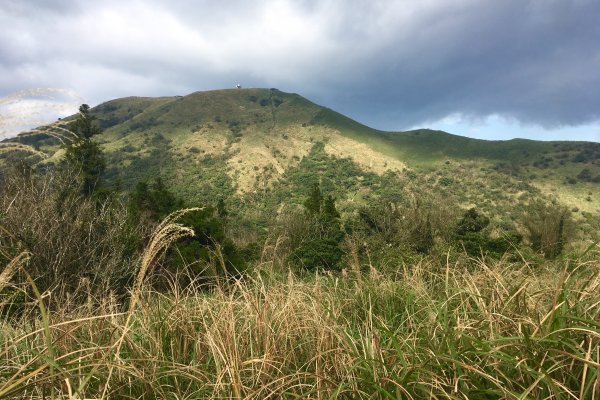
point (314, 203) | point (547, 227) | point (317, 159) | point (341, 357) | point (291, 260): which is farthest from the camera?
point (317, 159)

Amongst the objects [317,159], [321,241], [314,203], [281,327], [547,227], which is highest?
[281,327]

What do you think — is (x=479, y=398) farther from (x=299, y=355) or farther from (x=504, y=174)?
(x=504, y=174)

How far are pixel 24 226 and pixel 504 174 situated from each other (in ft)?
228

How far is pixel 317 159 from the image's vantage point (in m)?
74.8

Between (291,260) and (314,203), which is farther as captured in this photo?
(314,203)

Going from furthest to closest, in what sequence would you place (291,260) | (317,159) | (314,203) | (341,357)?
(317,159)
(314,203)
(291,260)
(341,357)

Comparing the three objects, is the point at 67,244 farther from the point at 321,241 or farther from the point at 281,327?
the point at 321,241

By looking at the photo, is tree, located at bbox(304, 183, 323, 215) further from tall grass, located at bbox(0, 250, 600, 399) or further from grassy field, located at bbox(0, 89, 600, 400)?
tall grass, located at bbox(0, 250, 600, 399)

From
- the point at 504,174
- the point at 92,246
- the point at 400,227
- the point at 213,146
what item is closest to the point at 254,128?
the point at 213,146

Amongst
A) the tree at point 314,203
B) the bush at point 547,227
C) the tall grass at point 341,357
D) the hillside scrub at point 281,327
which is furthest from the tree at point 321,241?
the bush at point 547,227

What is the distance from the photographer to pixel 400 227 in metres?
17.6

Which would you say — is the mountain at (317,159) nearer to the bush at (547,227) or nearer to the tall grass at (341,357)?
the bush at (547,227)

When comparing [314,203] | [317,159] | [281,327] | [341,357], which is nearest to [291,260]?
[281,327]

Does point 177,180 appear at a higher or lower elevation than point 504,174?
lower
